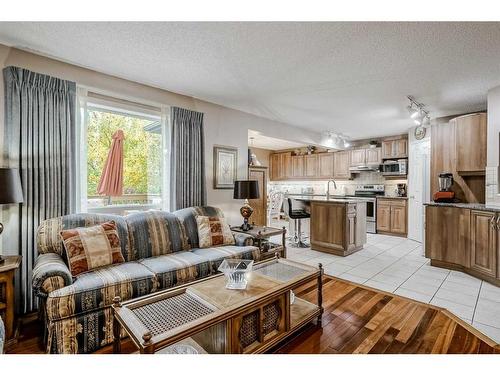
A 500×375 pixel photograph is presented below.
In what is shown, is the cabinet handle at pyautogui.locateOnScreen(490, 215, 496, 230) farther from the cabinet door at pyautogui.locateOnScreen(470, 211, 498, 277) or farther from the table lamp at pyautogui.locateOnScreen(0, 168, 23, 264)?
the table lamp at pyautogui.locateOnScreen(0, 168, 23, 264)

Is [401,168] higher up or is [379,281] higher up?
[401,168]

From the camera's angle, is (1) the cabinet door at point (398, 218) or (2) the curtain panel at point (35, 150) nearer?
(2) the curtain panel at point (35, 150)

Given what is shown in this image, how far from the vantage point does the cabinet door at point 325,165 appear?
728 cm

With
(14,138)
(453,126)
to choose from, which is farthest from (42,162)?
(453,126)

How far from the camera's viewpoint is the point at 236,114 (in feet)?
13.9

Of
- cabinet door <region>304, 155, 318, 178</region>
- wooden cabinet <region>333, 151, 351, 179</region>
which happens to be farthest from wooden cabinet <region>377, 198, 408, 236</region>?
cabinet door <region>304, 155, 318, 178</region>

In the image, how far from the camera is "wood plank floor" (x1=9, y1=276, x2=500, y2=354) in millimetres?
1841

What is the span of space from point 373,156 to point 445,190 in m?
2.59

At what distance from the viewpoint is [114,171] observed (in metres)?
3.06

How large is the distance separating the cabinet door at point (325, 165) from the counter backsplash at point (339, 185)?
33cm

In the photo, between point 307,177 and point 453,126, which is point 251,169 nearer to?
point 307,177

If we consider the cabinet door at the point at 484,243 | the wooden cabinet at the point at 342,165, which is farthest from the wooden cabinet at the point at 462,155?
the wooden cabinet at the point at 342,165

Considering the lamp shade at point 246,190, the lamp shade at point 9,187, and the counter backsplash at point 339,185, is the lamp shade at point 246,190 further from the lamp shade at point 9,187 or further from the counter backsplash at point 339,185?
the counter backsplash at point 339,185
